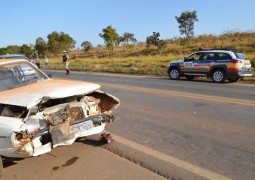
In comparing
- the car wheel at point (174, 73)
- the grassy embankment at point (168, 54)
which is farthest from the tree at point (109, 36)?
the car wheel at point (174, 73)

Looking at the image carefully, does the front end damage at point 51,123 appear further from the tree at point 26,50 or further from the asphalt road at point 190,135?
the tree at point 26,50

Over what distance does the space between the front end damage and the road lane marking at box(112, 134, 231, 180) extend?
722 millimetres

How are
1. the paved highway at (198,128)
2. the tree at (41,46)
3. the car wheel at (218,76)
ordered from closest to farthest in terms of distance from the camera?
the paved highway at (198,128) < the car wheel at (218,76) < the tree at (41,46)

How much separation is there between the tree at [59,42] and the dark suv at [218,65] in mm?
67681

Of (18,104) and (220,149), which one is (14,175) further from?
(220,149)

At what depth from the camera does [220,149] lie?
5.56 meters

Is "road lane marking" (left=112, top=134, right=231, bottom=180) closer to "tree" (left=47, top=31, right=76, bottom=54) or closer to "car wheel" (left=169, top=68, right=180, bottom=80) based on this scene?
"car wheel" (left=169, top=68, right=180, bottom=80)


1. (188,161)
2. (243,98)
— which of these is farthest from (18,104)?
(243,98)

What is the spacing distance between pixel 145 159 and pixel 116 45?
71.4m

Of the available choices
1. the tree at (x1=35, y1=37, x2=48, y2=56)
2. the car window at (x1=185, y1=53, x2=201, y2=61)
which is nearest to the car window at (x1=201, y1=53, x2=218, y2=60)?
the car window at (x1=185, y1=53, x2=201, y2=61)

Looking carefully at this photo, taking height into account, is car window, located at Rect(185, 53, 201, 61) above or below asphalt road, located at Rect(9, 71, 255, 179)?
above

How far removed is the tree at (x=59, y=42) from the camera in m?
83.1

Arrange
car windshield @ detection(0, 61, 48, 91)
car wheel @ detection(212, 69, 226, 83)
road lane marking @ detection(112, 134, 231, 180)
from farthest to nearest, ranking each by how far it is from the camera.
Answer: car wheel @ detection(212, 69, 226, 83), car windshield @ detection(0, 61, 48, 91), road lane marking @ detection(112, 134, 231, 180)

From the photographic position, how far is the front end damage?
4551 mm
